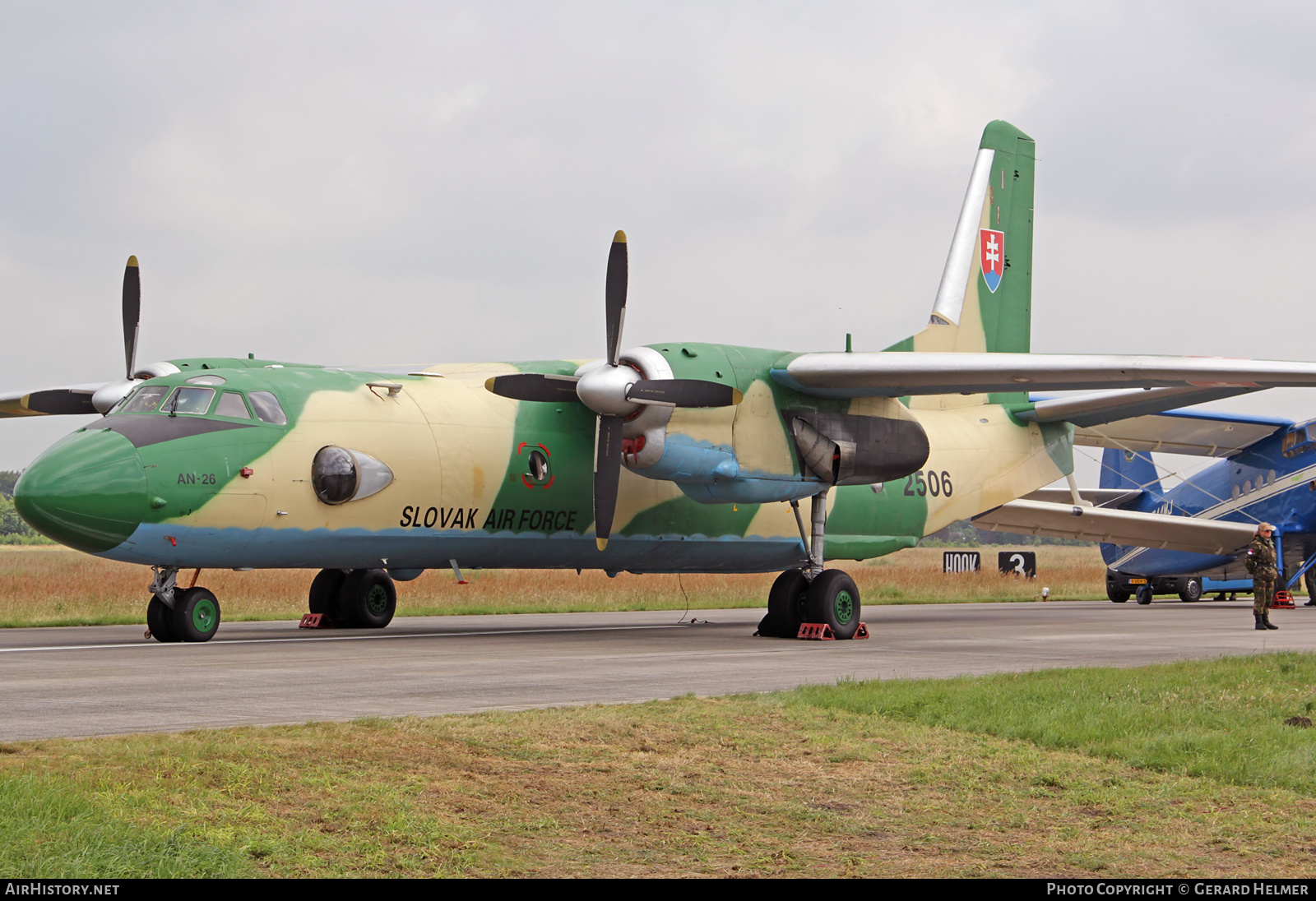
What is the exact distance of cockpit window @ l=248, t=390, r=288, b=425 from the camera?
16.0 meters

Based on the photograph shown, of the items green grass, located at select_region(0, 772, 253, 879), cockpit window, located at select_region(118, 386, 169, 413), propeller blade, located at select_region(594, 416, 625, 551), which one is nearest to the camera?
green grass, located at select_region(0, 772, 253, 879)

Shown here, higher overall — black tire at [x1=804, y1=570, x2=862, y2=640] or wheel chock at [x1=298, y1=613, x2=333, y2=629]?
black tire at [x1=804, y1=570, x2=862, y2=640]

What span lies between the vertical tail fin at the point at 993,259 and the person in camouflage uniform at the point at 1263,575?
5.91m

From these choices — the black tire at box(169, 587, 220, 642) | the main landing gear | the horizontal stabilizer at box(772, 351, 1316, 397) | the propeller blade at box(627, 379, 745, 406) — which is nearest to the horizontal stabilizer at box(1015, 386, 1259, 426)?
the horizontal stabilizer at box(772, 351, 1316, 397)

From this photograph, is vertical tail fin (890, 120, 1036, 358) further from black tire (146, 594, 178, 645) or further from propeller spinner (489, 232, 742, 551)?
black tire (146, 594, 178, 645)

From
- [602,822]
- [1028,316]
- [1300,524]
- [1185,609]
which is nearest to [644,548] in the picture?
[1028,316]

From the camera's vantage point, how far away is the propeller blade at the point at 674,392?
1686cm

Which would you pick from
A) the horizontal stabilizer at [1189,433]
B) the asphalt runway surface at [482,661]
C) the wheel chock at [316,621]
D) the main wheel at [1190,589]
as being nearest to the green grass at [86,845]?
the asphalt runway surface at [482,661]

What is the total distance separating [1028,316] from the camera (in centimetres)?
2508

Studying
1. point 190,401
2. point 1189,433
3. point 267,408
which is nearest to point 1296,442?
point 1189,433

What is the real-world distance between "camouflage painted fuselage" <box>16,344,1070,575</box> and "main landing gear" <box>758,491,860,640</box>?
92cm

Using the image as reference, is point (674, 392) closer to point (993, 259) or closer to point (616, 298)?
point (616, 298)

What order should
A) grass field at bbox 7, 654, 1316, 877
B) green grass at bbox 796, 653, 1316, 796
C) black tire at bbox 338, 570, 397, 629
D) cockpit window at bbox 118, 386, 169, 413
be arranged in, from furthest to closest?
1. black tire at bbox 338, 570, 397, 629
2. cockpit window at bbox 118, 386, 169, 413
3. green grass at bbox 796, 653, 1316, 796
4. grass field at bbox 7, 654, 1316, 877

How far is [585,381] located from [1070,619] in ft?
42.4
